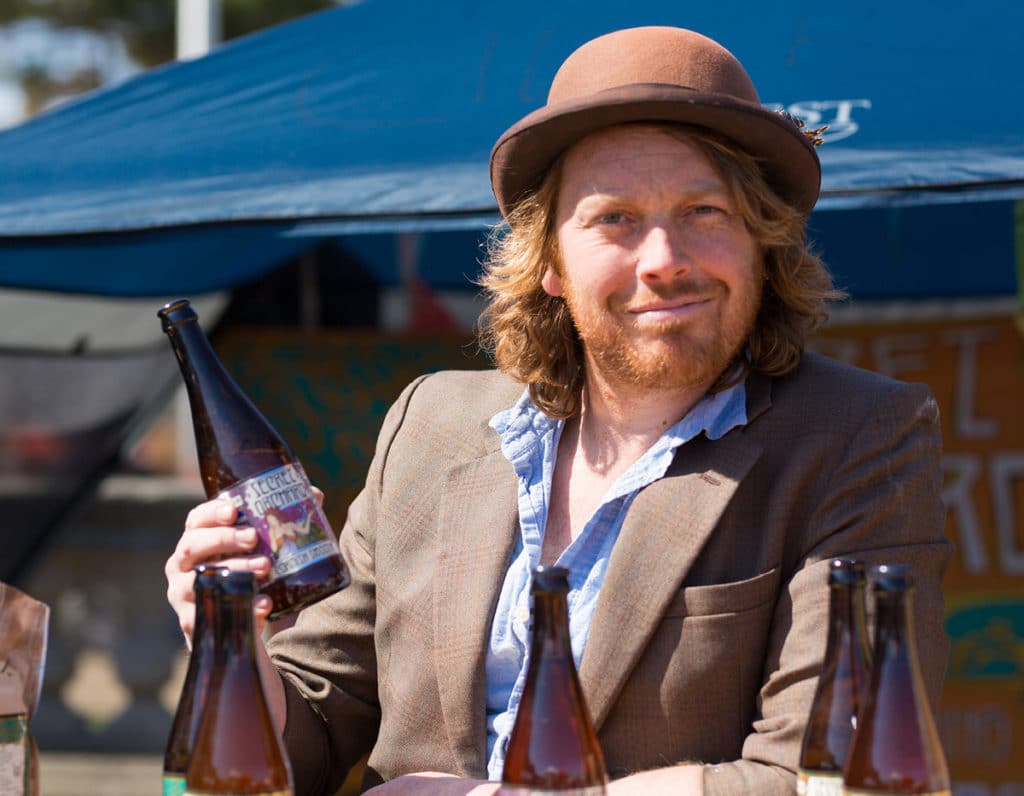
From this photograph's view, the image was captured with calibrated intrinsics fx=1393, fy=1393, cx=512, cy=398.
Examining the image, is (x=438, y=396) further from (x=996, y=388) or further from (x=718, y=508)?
(x=996, y=388)

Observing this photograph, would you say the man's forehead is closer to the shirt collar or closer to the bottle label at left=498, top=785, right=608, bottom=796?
the shirt collar

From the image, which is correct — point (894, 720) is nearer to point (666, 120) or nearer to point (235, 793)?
point (235, 793)

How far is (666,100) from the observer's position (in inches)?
72.9

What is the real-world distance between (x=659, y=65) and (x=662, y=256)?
0.27m

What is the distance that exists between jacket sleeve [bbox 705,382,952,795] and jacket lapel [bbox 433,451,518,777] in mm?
382

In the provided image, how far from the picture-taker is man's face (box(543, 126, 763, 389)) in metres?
1.92

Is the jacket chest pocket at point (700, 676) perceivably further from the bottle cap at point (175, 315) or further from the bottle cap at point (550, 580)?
the bottle cap at point (175, 315)

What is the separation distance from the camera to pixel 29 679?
5.92ft

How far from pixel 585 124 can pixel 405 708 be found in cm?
90

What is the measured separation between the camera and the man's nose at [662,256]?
188cm

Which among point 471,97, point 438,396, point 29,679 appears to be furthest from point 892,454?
point 471,97

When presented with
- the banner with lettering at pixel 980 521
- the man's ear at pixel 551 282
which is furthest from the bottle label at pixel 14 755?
the banner with lettering at pixel 980 521

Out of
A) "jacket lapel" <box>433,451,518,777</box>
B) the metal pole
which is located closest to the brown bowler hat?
"jacket lapel" <box>433,451,518,777</box>

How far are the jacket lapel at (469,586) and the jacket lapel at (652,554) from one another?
0.62ft
